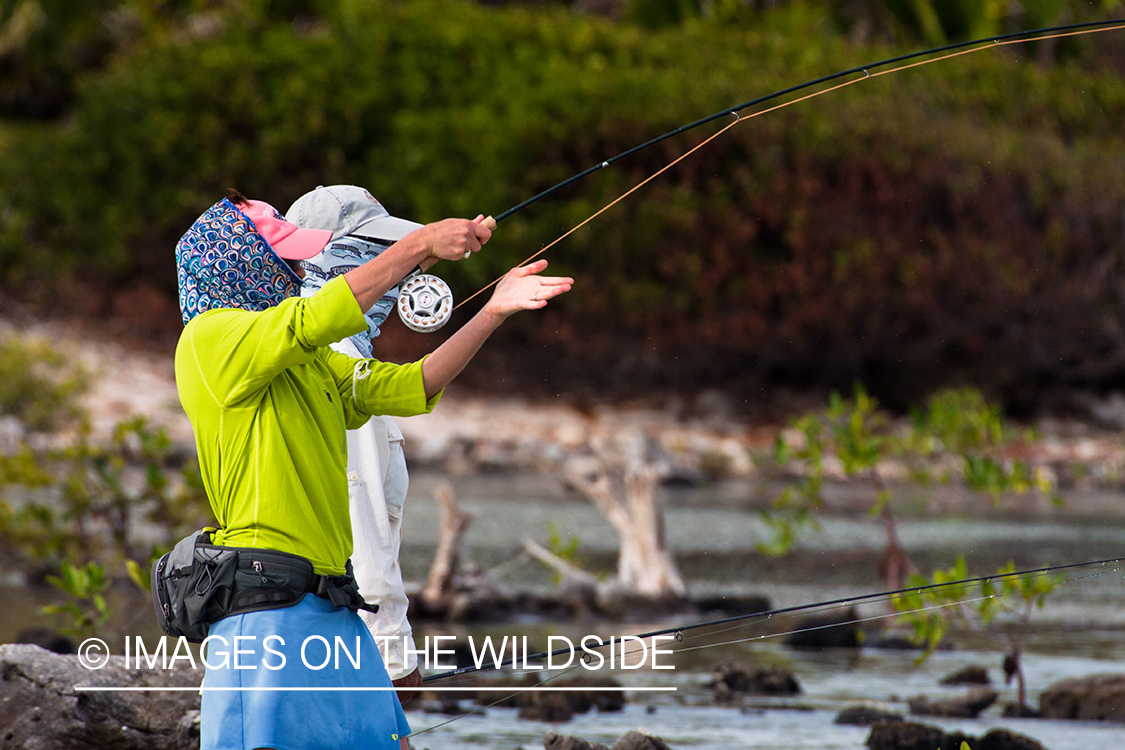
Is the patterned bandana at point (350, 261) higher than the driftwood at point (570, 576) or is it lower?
higher

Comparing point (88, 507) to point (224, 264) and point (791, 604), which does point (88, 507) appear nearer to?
point (791, 604)

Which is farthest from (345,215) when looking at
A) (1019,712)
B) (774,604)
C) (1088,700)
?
(774,604)

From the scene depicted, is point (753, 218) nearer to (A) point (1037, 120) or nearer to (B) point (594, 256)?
(B) point (594, 256)

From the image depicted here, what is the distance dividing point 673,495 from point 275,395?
11.5 m

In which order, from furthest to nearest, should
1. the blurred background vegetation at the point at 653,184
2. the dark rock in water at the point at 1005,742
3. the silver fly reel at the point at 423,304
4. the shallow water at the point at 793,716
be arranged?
the blurred background vegetation at the point at 653,184 → the shallow water at the point at 793,716 → the dark rock in water at the point at 1005,742 → the silver fly reel at the point at 423,304

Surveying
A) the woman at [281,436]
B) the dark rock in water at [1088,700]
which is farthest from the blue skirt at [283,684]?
the dark rock in water at [1088,700]

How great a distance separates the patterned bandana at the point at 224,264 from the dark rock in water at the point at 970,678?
4048 millimetres

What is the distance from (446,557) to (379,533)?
367 cm

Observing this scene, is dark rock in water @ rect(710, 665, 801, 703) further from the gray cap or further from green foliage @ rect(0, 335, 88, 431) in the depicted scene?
green foliage @ rect(0, 335, 88, 431)

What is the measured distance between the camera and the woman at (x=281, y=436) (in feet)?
7.79

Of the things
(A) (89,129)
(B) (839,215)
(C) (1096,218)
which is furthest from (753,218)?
(A) (89,129)

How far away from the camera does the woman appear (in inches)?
93.5

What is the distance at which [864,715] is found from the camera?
491 cm

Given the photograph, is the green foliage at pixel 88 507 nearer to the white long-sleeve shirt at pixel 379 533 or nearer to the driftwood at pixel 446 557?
the driftwood at pixel 446 557
